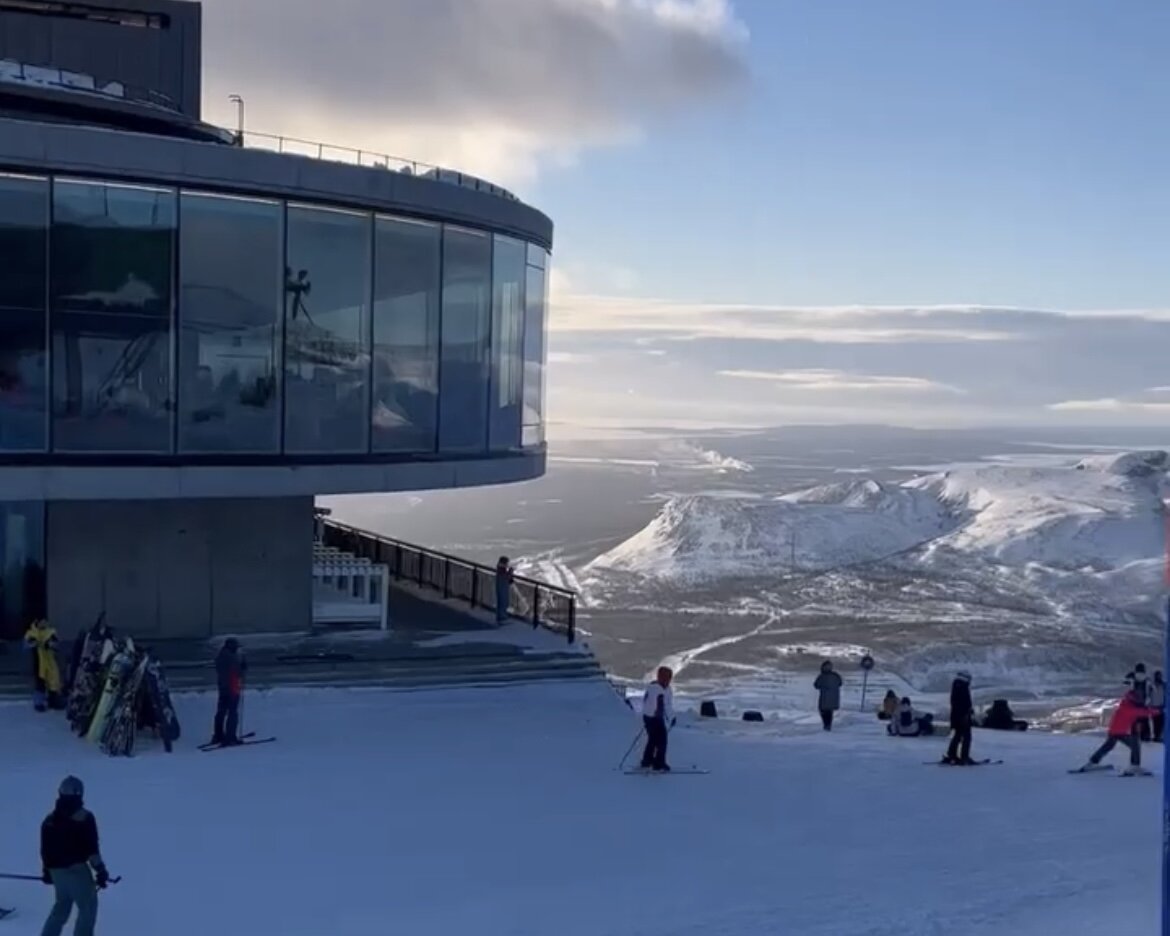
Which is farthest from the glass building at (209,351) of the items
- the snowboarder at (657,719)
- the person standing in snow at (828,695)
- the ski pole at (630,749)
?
the snowboarder at (657,719)

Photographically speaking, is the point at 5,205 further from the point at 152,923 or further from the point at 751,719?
the point at 751,719

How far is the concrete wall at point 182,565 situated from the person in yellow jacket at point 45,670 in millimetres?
3430

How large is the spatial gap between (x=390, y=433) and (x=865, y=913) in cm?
1370

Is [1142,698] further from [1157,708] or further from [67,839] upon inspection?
[67,839]

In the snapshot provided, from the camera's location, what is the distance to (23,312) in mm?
20547

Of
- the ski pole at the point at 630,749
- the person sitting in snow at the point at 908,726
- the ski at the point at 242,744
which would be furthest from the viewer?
the person sitting in snow at the point at 908,726

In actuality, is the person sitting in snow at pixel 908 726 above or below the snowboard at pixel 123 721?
below

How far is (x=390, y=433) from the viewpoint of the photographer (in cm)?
2391

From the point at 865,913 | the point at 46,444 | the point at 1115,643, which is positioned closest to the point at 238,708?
the point at 46,444

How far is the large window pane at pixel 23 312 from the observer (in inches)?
802

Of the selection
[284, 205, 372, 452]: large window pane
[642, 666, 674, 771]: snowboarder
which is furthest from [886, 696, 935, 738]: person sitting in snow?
[284, 205, 372, 452]: large window pane

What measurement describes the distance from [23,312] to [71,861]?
12332mm

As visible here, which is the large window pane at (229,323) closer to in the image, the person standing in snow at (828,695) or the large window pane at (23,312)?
the large window pane at (23,312)

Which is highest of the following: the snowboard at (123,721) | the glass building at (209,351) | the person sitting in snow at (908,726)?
the glass building at (209,351)
